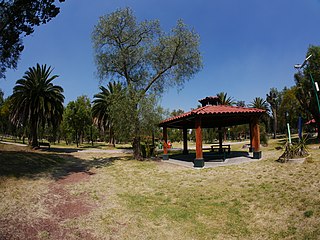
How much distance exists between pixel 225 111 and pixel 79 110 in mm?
33214

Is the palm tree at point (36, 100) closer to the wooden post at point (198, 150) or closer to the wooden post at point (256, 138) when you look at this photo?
the wooden post at point (198, 150)

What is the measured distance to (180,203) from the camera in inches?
348

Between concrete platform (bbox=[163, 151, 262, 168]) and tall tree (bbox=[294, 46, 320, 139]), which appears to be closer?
concrete platform (bbox=[163, 151, 262, 168])

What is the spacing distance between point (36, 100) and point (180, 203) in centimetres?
2327

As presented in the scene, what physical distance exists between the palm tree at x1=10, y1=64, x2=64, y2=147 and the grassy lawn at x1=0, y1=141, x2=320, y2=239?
14.0 metres

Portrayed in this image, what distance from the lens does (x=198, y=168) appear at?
14625mm

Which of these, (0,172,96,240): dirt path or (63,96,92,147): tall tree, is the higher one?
(63,96,92,147): tall tree

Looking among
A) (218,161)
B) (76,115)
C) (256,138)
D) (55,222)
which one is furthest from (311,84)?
(76,115)

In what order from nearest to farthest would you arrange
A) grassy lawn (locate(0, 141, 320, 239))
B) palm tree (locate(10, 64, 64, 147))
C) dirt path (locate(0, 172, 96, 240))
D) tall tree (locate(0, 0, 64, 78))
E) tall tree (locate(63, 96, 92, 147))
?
dirt path (locate(0, 172, 96, 240)) → grassy lawn (locate(0, 141, 320, 239)) → tall tree (locate(0, 0, 64, 78)) → palm tree (locate(10, 64, 64, 147)) → tall tree (locate(63, 96, 92, 147))

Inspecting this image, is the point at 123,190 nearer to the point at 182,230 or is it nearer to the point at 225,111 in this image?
the point at 182,230

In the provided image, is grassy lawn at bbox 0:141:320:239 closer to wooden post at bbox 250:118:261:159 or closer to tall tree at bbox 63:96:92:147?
wooden post at bbox 250:118:261:159

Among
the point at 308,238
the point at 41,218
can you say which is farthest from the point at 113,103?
the point at 308,238

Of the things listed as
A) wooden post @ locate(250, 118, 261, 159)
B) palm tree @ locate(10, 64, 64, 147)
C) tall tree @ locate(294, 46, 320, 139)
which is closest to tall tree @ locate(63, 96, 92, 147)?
palm tree @ locate(10, 64, 64, 147)

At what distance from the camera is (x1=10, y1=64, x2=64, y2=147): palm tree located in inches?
996
